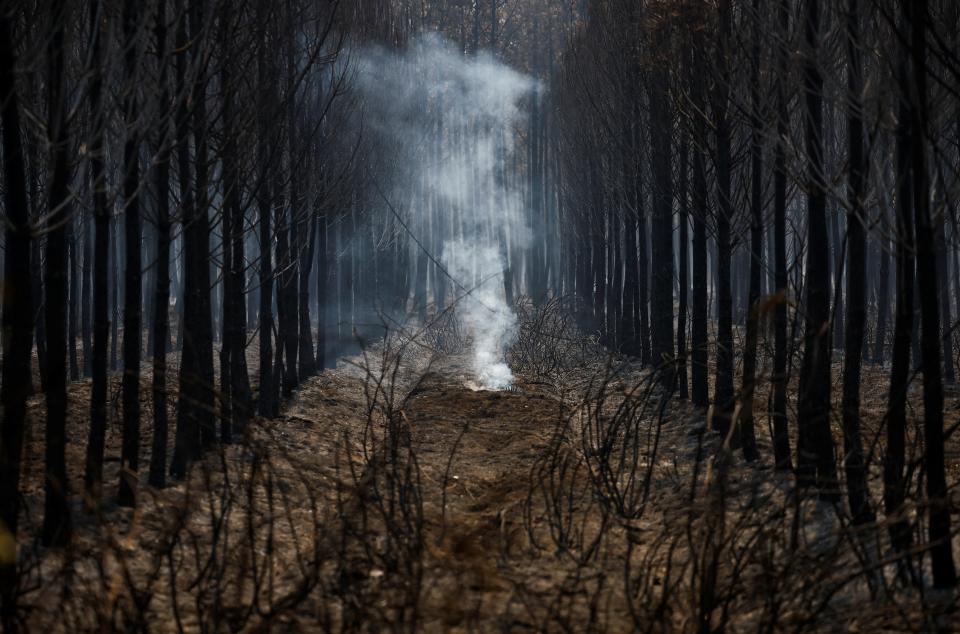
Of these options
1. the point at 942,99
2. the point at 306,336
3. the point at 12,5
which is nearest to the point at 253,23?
the point at 12,5

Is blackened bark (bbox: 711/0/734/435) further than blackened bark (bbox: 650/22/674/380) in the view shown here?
No

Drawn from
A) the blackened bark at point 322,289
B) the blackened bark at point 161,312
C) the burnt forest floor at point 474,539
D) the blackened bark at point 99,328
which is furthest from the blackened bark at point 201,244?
the blackened bark at point 322,289

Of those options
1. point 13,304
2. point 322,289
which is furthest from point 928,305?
point 322,289

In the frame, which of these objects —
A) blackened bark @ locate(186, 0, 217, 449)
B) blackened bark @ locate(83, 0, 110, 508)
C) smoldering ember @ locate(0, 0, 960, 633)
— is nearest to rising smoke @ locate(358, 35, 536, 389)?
smoldering ember @ locate(0, 0, 960, 633)

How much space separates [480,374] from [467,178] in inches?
745

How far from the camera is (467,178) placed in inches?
1356

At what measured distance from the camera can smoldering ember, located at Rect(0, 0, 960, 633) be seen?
164 inches

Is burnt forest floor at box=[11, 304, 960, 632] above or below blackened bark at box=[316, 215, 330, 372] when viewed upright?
below

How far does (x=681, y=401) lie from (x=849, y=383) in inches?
216

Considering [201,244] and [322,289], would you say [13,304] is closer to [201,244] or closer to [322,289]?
[201,244]

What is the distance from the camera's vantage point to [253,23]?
8062 mm

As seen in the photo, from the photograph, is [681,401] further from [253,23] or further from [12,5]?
[12,5]

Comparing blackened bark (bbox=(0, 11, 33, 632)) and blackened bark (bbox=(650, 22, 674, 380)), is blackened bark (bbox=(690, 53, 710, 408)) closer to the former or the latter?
blackened bark (bbox=(650, 22, 674, 380))

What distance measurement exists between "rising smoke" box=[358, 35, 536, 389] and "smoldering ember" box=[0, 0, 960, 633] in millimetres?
6110
